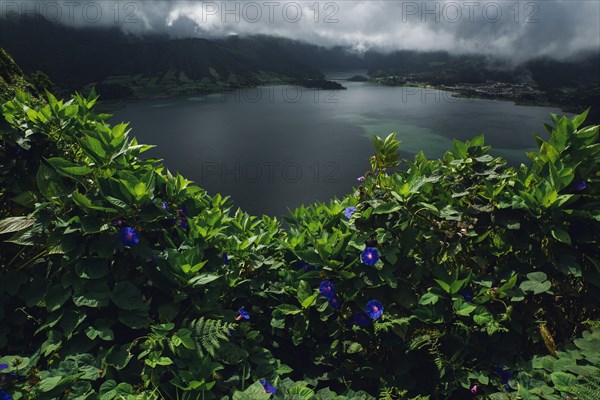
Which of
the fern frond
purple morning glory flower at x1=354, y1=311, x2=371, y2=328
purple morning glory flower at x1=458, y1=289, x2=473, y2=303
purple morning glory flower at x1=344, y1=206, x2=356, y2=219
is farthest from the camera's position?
purple morning glory flower at x1=344, y1=206, x2=356, y2=219

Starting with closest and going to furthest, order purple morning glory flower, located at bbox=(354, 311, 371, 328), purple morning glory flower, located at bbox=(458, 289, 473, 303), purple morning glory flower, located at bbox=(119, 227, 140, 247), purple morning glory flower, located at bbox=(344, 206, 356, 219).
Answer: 1. purple morning glory flower, located at bbox=(119, 227, 140, 247)
2. purple morning glory flower, located at bbox=(458, 289, 473, 303)
3. purple morning glory flower, located at bbox=(354, 311, 371, 328)
4. purple morning glory flower, located at bbox=(344, 206, 356, 219)

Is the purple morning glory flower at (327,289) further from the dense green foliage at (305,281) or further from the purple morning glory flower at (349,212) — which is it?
the purple morning glory flower at (349,212)

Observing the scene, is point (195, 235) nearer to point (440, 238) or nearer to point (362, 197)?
point (362, 197)

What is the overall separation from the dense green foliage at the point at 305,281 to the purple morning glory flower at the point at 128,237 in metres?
0.01

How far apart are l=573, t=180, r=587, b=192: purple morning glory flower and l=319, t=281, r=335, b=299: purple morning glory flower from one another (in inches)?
69.8

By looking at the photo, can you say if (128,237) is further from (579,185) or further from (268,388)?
(579,185)

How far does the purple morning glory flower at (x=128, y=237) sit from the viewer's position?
184 centimetres

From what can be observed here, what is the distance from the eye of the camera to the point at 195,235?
7.23 feet

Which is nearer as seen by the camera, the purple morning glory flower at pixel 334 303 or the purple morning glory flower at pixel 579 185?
the purple morning glory flower at pixel 579 185

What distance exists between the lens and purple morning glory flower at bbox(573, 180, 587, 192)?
2.14 m

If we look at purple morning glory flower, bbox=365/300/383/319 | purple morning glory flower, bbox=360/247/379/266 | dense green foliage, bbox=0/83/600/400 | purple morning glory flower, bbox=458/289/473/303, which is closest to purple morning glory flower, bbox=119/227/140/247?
dense green foliage, bbox=0/83/600/400

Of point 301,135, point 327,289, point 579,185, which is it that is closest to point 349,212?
point 327,289

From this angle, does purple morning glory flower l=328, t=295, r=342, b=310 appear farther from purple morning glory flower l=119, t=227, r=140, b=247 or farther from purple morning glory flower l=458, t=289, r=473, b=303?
purple morning glory flower l=119, t=227, r=140, b=247

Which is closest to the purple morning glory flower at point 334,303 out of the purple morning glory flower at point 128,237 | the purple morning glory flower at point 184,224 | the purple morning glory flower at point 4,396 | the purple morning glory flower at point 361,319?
the purple morning glory flower at point 361,319
